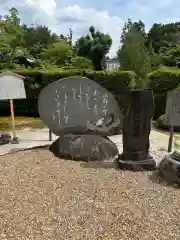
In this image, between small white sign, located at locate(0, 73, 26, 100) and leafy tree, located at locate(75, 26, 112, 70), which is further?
leafy tree, located at locate(75, 26, 112, 70)

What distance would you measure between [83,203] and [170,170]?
147 cm

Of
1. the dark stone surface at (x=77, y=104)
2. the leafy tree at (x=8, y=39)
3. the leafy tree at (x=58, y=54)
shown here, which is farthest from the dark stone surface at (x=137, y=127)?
the leafy tree at (x=58, y=54)

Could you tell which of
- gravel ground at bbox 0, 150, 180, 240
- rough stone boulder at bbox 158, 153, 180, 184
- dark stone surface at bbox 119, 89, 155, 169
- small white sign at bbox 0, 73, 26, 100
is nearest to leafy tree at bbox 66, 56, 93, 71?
small white sign at bbox 0, 73, 26, 100

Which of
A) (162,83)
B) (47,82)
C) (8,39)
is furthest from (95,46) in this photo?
(162,83)

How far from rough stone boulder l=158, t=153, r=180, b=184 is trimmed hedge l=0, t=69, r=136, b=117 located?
290 inches

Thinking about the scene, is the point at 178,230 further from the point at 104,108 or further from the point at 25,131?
the point at 25,131

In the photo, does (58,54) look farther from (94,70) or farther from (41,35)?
(41,35)

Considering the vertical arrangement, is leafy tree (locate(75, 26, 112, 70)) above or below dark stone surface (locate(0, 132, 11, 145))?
above

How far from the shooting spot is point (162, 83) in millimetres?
12242

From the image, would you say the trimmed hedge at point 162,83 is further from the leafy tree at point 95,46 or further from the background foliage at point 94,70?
the leafy tree at point 95,46

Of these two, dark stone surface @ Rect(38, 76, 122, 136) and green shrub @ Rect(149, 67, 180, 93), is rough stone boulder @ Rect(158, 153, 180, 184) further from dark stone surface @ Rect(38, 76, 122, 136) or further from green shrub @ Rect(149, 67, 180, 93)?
green shrub @ Rect(149, 67, 180, 93)

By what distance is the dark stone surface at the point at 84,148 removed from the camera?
6.26m

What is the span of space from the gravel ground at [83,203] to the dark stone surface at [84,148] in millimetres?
374

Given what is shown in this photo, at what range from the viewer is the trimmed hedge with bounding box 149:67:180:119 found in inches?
475
